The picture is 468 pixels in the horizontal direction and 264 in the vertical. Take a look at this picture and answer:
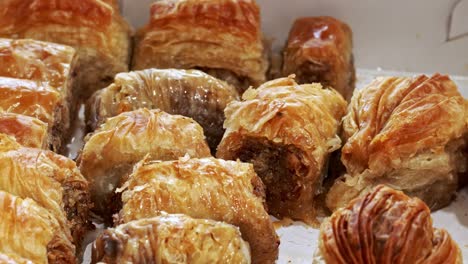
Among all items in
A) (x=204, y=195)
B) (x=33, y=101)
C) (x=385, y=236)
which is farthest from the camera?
(x=33, y=101)

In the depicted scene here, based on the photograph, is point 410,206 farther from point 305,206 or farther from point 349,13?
point 349,13

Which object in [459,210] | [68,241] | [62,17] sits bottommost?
[459,210]

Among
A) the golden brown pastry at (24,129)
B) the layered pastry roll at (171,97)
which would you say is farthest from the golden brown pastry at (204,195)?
the layered pastry roll at (171,97)

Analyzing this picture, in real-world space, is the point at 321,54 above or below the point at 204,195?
above

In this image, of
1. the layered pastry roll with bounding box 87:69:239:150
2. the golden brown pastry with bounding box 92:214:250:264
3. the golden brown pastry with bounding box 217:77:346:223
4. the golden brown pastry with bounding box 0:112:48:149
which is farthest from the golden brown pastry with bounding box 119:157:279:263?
the layered pastry roll with bounding box 87:69:239:150

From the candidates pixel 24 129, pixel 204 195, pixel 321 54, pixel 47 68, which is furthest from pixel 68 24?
pixel 204 195

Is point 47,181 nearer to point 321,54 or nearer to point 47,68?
point 47,68

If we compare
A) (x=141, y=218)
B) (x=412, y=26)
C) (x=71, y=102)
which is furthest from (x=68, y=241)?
(x=412, y=26)
